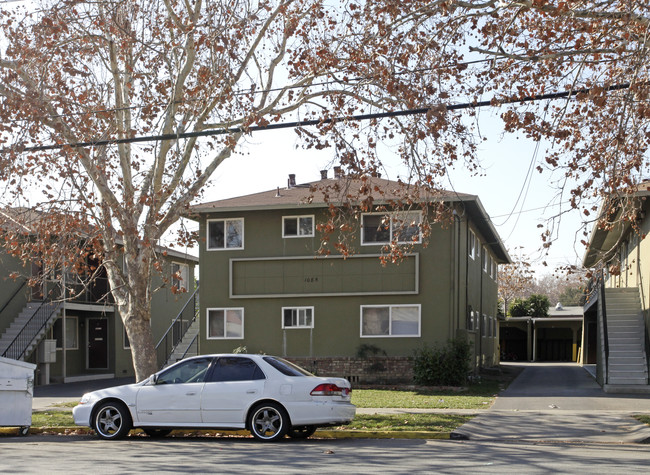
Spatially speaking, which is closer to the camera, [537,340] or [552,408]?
[552,408]

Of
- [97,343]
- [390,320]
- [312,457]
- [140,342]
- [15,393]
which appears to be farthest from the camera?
[97,343]

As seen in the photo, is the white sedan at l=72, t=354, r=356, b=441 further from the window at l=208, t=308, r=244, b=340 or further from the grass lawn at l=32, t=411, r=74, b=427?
the window at l=208, t=308, r=244, b=340

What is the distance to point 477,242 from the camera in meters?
33.0

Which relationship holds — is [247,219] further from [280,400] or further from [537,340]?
[537,340]

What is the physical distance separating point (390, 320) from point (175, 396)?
539 inches

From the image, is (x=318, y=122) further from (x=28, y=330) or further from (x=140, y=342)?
(x=28, y=330)

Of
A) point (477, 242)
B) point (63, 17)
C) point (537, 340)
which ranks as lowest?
point (537, 340)

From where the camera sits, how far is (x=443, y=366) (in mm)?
24156

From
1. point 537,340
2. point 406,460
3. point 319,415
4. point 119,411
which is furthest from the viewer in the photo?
point 537,340

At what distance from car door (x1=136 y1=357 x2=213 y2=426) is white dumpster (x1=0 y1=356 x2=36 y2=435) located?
2664 millimetres

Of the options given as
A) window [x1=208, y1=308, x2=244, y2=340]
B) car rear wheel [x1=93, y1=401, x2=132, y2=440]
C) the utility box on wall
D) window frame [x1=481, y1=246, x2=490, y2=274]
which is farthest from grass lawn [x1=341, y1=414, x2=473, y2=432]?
window frame [x1=481, y1=246, x2=490, y2=274]

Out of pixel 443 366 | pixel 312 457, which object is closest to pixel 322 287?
pixel 443 366

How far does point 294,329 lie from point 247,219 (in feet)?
13.7

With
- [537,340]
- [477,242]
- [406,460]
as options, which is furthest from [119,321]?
[537,340]
